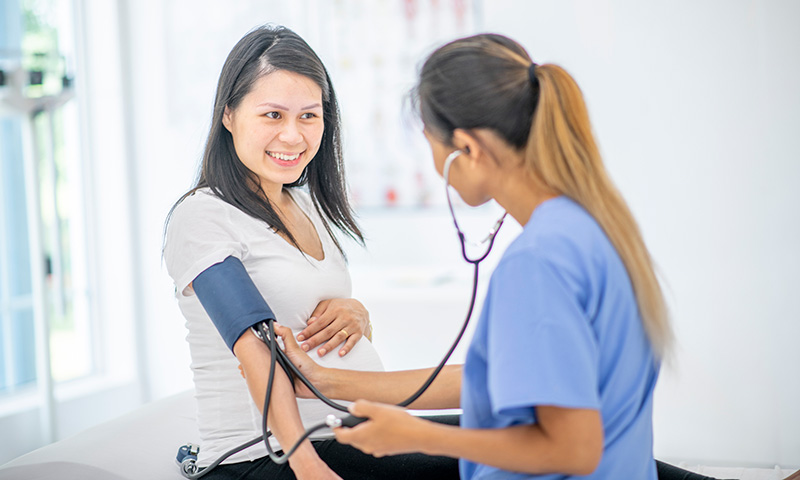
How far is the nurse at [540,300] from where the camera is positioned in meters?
0.82

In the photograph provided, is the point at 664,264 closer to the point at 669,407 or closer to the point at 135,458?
the point at 669,407

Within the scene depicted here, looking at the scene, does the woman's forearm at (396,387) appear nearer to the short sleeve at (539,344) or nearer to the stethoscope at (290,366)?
the stethoscope at (290,366)

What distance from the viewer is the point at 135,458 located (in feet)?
4.75

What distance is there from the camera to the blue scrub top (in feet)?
2.66

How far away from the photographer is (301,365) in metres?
1.25

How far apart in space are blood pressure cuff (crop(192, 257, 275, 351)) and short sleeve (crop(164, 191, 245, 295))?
2 centimetres

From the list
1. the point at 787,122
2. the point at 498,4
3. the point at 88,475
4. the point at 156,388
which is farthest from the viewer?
the point at 156,388

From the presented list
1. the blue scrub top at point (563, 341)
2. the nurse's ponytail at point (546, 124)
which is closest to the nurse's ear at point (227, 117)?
the nurse's ponytail at point (546, 124)

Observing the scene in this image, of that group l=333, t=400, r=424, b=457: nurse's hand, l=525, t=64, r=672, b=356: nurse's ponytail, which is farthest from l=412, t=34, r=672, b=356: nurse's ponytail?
l=333, t=400, r=424, b=457: nurse's hand

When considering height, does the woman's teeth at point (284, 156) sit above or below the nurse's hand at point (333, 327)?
above

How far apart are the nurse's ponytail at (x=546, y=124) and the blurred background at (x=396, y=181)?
0.93m

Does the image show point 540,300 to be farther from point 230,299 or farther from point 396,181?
point 396,181

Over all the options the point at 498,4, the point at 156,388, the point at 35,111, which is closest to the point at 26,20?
the point at 35,111

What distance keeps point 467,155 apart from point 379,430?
38 cm
